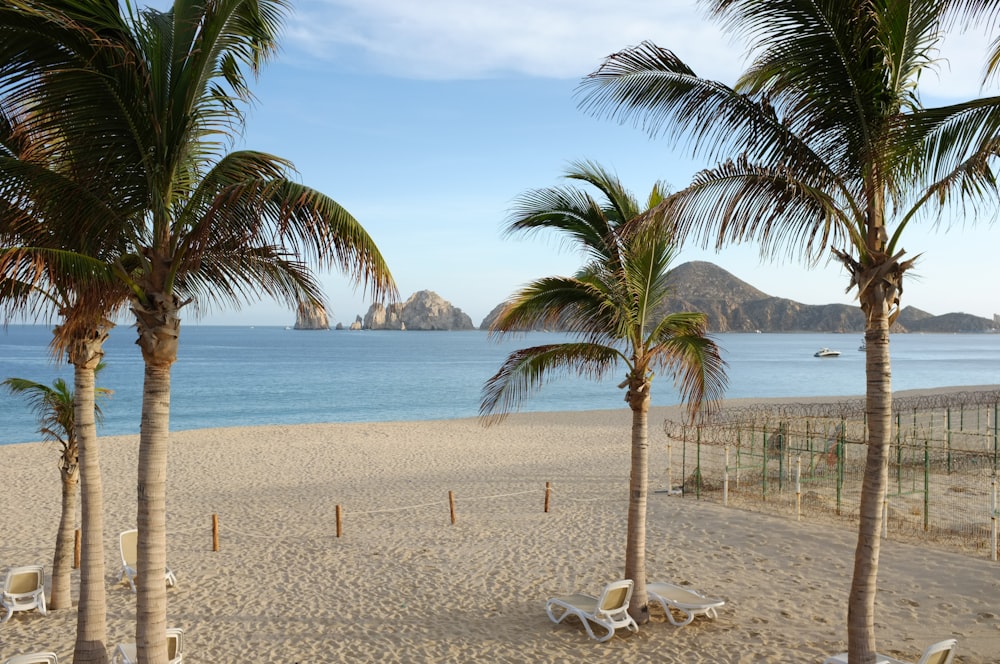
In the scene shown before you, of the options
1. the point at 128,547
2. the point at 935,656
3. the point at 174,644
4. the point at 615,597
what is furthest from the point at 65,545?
the point at 935,656

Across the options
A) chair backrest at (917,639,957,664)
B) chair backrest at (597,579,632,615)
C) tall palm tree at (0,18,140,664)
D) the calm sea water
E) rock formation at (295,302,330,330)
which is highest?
tall palm tree at (0,18,140,664)

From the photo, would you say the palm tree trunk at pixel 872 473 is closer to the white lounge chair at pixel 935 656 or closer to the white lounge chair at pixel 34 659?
the white lounge chair at pixel 935 656

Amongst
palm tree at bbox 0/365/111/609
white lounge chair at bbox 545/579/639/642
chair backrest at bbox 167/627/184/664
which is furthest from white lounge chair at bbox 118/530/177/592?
white lounge chair at bbox 545/579/639/642

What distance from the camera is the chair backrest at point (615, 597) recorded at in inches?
353

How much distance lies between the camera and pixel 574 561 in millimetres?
12430

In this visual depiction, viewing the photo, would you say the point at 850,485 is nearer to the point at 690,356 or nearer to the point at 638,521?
the point at 638,521

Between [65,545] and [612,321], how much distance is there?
8.05m

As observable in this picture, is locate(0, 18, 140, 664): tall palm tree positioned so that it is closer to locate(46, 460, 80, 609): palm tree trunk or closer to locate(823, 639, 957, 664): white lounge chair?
locate(46, 460, 80, 609): palm tree trunk

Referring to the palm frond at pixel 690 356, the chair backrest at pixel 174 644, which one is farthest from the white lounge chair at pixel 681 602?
the chair backrest at pixel 174 644

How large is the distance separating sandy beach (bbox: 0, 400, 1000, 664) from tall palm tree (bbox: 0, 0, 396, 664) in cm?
399

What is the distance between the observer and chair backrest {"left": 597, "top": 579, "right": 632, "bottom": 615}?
8.98 meters

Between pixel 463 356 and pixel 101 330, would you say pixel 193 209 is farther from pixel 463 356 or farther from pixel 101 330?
pixel 463 356

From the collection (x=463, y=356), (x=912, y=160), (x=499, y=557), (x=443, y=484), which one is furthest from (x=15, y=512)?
(x=463, y=356)

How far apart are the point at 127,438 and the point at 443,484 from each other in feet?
56.6
